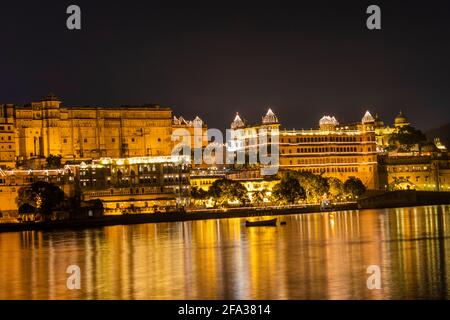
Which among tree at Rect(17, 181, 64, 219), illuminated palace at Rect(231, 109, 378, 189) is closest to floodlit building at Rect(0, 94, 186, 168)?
tree at Rect(17, 181, 64, 219)

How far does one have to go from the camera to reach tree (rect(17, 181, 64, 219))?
243ft

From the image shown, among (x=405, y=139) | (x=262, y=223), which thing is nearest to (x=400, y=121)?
(x=405, y=139)

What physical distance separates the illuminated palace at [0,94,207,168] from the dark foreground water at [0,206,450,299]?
2438 centimetres

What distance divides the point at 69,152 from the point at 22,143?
4940mm

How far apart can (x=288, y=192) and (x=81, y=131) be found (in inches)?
902

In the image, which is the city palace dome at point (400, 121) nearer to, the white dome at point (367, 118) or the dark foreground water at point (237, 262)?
the white dome at point (367, 118)

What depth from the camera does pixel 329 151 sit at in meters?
101

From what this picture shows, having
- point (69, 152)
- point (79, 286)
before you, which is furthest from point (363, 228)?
point (69, 152)

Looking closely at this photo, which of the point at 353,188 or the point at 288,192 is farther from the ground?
the point at 353,188

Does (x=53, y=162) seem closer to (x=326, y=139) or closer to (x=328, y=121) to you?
(x=326, y=139)

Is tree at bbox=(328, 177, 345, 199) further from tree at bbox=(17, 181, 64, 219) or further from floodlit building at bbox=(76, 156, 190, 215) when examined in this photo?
tree at bbox=(17, 181, 64, 219)
